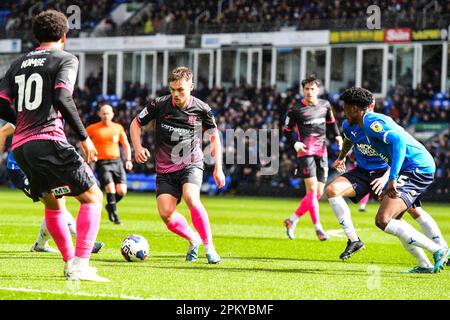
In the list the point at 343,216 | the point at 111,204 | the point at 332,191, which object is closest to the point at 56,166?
the point at 332,191

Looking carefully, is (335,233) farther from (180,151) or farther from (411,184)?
(411,184)

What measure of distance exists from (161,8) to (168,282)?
1515 inches

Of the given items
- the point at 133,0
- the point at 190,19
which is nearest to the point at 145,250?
the point at 190,19

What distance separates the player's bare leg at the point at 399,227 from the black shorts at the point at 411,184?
86 mm

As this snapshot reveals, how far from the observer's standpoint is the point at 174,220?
434 inches

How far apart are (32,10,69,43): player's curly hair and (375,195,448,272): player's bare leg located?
3.86 metres

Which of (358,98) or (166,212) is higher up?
(358,98)

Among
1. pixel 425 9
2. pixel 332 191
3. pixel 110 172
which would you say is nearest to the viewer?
pixel 332 191

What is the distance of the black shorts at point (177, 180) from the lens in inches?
429

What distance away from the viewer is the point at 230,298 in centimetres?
762

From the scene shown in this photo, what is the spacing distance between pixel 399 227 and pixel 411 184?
50cm

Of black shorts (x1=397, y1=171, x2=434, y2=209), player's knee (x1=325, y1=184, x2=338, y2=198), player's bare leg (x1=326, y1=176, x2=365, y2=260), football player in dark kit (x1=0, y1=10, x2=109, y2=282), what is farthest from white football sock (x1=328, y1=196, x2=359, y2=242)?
football player in dark kit (x1=0, y1=10, x2=109, y2=282)

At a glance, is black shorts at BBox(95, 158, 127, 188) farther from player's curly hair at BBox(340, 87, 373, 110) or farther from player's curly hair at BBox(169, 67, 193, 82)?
player's curly hair at BBox(340, 87, 373, 110)

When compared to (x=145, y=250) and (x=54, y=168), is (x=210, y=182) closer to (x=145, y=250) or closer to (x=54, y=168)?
(x=145, y=250)
